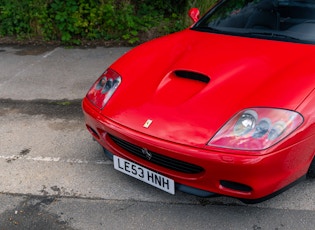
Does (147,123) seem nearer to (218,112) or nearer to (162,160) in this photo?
(162,160)

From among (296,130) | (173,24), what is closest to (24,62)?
(173,24)

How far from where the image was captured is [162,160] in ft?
7.88

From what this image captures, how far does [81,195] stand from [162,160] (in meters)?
0.82

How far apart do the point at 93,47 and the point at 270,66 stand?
471cm

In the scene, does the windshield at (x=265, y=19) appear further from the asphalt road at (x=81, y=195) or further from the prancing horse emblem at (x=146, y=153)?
the prancing horse emblem at (x=146, y=153)

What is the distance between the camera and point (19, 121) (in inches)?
161

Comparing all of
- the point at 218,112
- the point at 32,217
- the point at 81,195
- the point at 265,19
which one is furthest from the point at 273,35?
the point at 32,217

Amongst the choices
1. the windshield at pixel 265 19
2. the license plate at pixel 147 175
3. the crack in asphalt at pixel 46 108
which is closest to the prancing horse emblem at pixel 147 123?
the license plate at pixel 147 175

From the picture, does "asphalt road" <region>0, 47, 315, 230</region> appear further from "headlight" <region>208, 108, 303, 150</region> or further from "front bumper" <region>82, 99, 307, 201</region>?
"headlight" <region>208, 108, 303, 150</region>

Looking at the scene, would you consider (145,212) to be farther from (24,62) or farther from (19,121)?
(24,62)

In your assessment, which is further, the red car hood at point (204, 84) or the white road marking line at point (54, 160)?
the white road marking line at point (54, 160)

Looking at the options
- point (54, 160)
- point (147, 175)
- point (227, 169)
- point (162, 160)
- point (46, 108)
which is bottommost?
point (46, 108)

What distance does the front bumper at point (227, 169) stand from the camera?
7.00ft

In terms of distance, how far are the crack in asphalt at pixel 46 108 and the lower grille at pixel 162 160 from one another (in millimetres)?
1708
